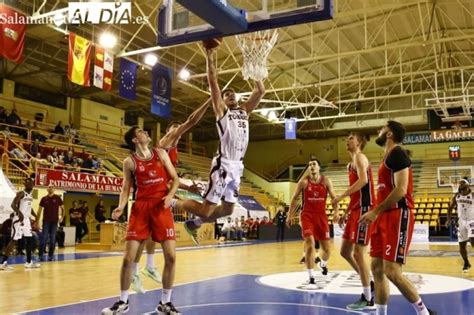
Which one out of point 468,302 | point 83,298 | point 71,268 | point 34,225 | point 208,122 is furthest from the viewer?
point 208,122

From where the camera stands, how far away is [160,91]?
1777 cm

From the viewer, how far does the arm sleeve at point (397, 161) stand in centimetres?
477

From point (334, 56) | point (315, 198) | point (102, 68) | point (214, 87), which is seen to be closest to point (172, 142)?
point (214, 87)

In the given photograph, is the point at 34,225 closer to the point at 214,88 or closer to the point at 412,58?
the point at 214,88

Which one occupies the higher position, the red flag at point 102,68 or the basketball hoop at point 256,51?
the red flag at point 102,68

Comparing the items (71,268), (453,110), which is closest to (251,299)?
(71,268)

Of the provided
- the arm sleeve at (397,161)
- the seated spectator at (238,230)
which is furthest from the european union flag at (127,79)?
the arm sleeve at (397,161)


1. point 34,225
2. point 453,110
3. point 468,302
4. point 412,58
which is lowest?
point 468,302

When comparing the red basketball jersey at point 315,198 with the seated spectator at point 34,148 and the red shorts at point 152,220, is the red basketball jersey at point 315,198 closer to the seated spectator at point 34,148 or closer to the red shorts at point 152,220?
the red shorts at point 152,220

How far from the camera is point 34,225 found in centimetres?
1341

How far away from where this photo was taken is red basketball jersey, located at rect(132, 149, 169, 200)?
18.7 feet

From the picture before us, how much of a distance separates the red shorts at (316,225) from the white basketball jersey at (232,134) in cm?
306

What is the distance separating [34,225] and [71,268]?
327 centimetres

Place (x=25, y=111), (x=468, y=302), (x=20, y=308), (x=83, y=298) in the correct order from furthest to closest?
(x=25, y=111) < (x=83, y=298) < (x=468, y=302) < (x=20, y=308)
